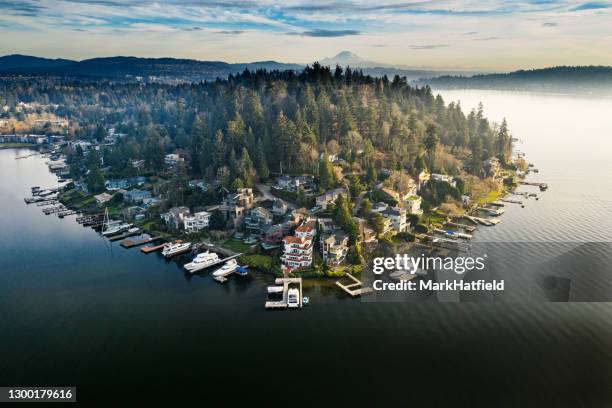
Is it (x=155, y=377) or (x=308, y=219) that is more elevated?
(x=308, y=219)

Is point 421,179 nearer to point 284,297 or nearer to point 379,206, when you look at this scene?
point 379,206

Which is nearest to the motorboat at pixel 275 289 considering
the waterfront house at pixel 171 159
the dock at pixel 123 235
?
the dock at pixel 123 235

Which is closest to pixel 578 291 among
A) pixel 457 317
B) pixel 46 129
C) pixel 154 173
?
pixel 457 317

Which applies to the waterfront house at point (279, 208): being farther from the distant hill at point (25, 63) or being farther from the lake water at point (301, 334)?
the distant hill at point (25, 63)

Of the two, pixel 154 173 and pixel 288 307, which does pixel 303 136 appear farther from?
pixel 288 307

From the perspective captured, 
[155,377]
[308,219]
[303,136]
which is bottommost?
[155,377]

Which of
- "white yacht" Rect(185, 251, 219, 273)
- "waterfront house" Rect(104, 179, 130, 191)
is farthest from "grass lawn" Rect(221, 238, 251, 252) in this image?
"waterfront house" Rect(104, 179, 130, 191)

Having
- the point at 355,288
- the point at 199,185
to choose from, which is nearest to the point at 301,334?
the point at 355,288
